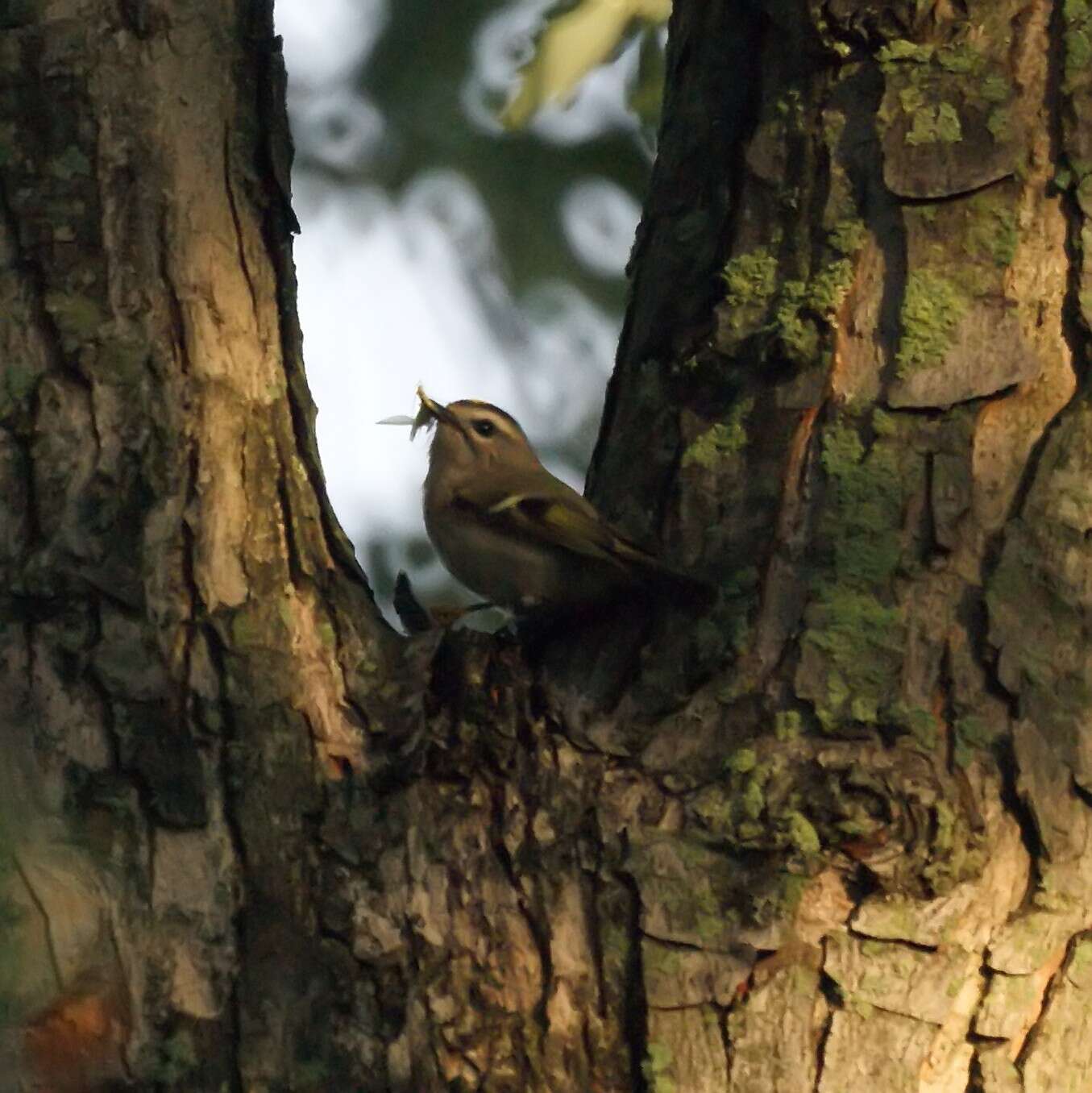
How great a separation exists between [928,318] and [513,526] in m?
1.69

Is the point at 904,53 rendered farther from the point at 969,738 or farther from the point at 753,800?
the point at 753,800

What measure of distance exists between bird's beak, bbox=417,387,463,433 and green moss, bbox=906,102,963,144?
243 centimetres

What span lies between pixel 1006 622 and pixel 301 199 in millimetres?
3598

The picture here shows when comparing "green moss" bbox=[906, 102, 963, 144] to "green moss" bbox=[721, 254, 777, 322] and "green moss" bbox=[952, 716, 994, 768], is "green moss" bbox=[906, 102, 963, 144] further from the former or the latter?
"green moss" bbox=[952, 716, 994, 768]

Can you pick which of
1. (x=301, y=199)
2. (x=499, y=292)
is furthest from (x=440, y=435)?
(x=301, y=199)

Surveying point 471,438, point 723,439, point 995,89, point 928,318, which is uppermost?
point 471,438

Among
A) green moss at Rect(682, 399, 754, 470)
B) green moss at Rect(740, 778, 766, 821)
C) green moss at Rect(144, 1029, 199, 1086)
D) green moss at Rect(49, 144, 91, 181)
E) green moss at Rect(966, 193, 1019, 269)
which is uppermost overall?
green moss at Rect(49, 144, 91, 181)

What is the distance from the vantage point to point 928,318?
2.72 metres

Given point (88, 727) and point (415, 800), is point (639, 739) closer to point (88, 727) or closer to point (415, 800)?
point (415, 800)

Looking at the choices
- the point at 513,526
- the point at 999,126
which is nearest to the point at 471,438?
the point at 513,526

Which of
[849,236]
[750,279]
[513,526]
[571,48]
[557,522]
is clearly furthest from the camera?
[513,526]

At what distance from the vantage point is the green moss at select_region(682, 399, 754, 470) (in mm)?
2840

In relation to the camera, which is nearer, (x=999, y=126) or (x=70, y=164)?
(x=70, y=164)

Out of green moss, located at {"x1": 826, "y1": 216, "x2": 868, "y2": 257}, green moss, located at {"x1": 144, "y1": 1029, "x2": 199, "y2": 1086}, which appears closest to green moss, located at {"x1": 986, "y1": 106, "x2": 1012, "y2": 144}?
green moss, located at {"x1": 826, "y1": 216, "x2": 868, "y2": 257}
